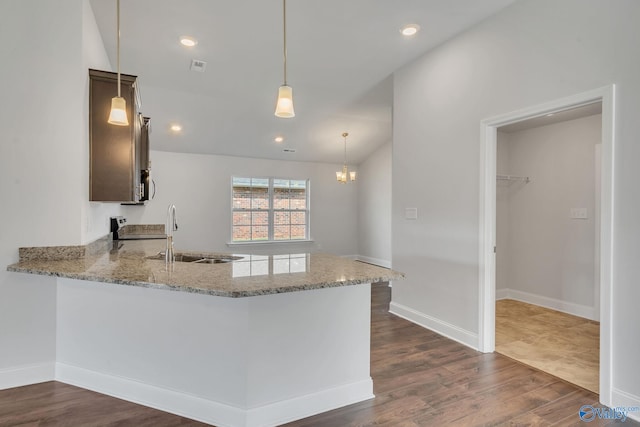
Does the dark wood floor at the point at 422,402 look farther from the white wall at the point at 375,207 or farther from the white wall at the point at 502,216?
the white wall at the point at 375,207

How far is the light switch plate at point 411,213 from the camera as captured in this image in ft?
12.1

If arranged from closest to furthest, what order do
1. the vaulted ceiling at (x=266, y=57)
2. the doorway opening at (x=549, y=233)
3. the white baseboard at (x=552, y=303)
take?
the vaulted ceiling at (x=266, y=57) < the doorway opening at (x=549, y=233) < the white baseboard at (x=552, y=303)

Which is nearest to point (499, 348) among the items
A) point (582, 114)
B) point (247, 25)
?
point (582, 114)

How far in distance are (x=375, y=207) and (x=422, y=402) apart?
17.9ft

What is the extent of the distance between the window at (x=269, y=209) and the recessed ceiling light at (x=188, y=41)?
145 inches

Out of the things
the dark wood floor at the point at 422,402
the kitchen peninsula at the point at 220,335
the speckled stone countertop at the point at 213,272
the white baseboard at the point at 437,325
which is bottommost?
the dark wood floor at the point at 422,402

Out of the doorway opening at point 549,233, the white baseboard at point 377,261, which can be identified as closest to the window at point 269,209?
the white baseboard at point 377,261

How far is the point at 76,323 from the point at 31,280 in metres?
0.44

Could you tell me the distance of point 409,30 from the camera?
10.3 feet

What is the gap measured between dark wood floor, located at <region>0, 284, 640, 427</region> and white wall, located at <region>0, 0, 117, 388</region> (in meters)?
0.38

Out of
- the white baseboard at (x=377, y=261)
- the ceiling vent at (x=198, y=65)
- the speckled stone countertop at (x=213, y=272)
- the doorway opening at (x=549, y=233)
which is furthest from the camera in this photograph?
the white baseboard at (x=377, y=261)

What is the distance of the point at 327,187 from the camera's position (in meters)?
7.68

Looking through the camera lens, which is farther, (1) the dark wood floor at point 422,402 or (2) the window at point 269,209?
(2) the window at point 269,209

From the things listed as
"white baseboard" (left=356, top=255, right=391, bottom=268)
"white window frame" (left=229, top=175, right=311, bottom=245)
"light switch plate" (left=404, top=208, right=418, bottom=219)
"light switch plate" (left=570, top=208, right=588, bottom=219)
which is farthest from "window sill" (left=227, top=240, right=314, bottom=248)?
"light switch plate" (left=570, top=208, right=588, bottom=219)
